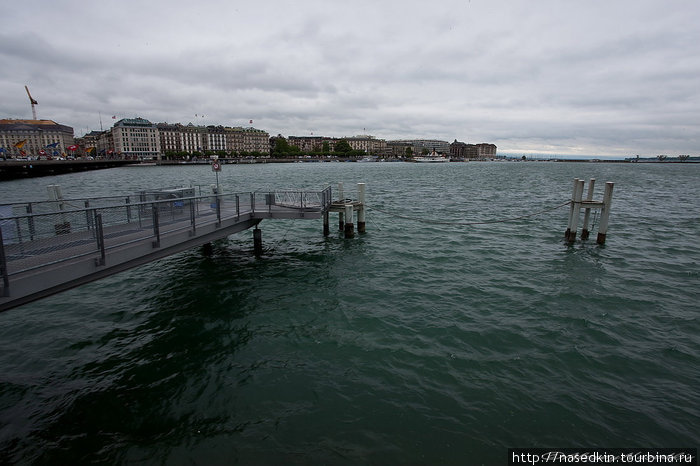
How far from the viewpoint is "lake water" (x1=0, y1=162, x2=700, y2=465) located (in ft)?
24.9

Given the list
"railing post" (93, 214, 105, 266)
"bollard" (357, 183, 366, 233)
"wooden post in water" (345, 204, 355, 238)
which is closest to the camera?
"railing post" (93, 214, 105, 266)

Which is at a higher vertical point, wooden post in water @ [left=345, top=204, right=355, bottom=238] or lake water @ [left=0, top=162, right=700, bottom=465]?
wooden post in water @ [left=345, top=204, right=355, bottom=238]

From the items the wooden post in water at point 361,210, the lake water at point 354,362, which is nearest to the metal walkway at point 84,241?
the lake water at point 354,362

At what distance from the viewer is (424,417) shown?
26.8 ft

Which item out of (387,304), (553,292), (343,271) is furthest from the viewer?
(343,271)

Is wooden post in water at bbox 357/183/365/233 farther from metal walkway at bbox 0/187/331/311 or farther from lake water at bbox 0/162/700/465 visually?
metal walkway at bbox 0/187/331/311

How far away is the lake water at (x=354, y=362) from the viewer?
7.59 metres

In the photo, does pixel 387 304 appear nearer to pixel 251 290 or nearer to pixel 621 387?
pixel 251 290

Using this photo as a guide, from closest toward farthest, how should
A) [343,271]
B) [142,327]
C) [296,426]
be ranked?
[296,426]
[142,327]
[343,271]

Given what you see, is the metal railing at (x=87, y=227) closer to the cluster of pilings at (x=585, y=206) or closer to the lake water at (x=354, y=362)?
the lake water at (x=354, y=362)

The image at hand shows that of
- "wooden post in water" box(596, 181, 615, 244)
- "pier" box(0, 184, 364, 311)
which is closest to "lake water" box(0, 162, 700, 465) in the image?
"pier" box(0, 184, 364, 311)

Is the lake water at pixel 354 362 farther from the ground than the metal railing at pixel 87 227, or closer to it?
closer to it

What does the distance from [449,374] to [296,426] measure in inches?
156

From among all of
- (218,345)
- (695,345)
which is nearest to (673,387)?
(695,345)
